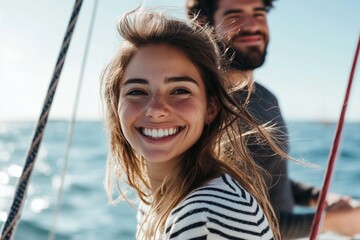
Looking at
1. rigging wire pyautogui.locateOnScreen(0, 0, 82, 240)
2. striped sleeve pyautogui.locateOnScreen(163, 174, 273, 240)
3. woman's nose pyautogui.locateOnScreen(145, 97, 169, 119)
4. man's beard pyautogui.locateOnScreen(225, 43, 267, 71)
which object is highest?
man's beard pyautogui.locateOnScreen(225, 43, 267, 71)

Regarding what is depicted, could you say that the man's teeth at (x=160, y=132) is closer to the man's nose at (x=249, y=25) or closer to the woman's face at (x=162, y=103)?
the woman's face at (x=162, y=103)

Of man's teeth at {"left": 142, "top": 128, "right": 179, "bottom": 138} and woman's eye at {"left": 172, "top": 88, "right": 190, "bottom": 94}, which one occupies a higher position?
woman's eye at {"left": 172, "top": 88, "right": 190, "bottom": 94}

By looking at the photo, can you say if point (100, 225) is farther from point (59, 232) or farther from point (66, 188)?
point (66, 188)

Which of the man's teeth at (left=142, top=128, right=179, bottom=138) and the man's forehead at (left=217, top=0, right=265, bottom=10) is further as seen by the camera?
the man's forehead at (left=217, top=0, right=265, bottom=10)

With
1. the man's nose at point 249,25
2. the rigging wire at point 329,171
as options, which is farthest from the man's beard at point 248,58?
the rigging wire at point 329,171

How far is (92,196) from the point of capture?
10.7 metres

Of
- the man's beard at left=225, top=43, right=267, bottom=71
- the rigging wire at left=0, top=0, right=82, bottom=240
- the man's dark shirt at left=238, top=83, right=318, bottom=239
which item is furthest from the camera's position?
the man's beard at left=225, top=43, right=267, bottom=71

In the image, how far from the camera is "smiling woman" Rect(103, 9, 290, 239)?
3.57 feet

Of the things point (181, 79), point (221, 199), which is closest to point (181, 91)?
point (181, 79)

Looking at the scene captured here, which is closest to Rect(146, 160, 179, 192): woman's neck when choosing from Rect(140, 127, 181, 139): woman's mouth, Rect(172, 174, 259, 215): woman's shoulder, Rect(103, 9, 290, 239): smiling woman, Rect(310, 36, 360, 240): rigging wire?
Rect(103, 9, 290, 239): smiling woman

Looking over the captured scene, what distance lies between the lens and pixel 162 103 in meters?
1.09

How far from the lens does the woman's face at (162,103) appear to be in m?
1.09

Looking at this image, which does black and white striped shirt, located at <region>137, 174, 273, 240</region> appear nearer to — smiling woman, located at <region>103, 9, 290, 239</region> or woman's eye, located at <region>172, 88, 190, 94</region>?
smiling woman, located at <region>103, 9, 290, 239</region>

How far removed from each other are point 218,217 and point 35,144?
0.30 m
